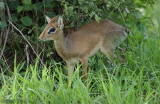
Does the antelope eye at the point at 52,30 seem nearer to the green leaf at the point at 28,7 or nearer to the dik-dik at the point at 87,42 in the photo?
the dik-dik at the point at 87,42

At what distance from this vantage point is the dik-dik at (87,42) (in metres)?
4.59

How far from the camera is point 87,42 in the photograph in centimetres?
469

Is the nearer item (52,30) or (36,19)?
(52,30)

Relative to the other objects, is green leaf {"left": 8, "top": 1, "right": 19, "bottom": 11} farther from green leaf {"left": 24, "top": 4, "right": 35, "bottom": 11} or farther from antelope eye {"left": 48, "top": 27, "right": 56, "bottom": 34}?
antelope eye {"left": 48, "top": 27, "right": 56, "bottom": 34}

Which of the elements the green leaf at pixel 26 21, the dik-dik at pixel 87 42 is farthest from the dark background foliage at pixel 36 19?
the dik-dik at pixel 87 42

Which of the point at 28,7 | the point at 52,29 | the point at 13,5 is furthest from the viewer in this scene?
the point at 13,5

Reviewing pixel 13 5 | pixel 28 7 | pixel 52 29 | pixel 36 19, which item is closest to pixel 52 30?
pixel 52 29

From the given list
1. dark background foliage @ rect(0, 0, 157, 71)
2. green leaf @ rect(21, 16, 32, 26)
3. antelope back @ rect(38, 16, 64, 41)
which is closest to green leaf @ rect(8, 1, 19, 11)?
dark background foliage @ rect(0, 0, 157, 71)

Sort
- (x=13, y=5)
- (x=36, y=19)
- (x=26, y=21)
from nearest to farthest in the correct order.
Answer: (x=26, y=21) → (x=13, y=5) → (x=36, y=19)

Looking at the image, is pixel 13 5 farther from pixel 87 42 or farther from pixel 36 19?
pixel 87 42

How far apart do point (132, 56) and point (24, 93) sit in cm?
184

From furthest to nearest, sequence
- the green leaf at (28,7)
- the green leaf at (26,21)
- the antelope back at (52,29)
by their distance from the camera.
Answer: the green leaf at (26,21)
the green leaf at (28,7)
the antelope back at (52,29)

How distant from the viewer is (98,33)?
4.73 m

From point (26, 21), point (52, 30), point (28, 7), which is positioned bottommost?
point (52, 30)
